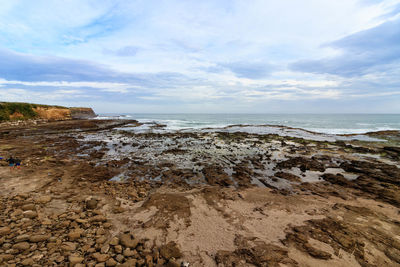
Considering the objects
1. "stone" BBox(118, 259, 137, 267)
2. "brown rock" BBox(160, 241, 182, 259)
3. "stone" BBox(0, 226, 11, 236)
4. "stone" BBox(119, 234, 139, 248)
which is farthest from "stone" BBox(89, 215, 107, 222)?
"brown rock" BBox(160, 241, 182, 259)

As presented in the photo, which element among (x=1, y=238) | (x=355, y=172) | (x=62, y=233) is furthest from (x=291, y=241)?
(x=355, y=172)

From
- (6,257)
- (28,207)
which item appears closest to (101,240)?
(6,257)

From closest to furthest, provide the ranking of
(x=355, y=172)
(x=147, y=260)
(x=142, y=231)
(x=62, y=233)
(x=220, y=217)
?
(x=147, y=260)
(x=62, y=233)
(x=142, y=231)
(x=220, y=217)
(x=355, y=172)

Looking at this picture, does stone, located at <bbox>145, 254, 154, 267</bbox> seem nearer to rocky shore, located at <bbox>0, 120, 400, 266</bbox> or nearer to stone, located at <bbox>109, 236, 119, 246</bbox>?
rocky shore, located at <bbox>0, 120, 400, 266</bbox>

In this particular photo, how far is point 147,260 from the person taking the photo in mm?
3971

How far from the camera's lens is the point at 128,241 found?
4492 millimetres

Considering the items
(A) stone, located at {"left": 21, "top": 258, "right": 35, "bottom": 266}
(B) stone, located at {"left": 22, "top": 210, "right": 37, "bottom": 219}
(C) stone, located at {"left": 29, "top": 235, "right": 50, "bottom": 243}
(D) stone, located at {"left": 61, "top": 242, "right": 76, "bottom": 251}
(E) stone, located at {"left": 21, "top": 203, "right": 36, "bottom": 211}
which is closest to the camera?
(A) stone, located at {"left": 21, "top": 258, "right": 35, "bottom": 266}

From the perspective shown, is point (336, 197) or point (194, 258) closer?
point (194, 258)

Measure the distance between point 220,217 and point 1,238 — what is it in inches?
237

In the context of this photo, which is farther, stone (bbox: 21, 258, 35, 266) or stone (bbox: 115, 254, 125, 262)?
stone (bbox: 115, 254, 125, 262)

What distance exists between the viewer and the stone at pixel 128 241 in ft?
14.4

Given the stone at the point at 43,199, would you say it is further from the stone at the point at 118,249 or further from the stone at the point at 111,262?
the stone at the point at 111,262

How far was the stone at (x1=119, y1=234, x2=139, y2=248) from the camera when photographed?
4.40 metres

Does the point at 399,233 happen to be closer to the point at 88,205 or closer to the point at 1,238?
the point at 88,205
